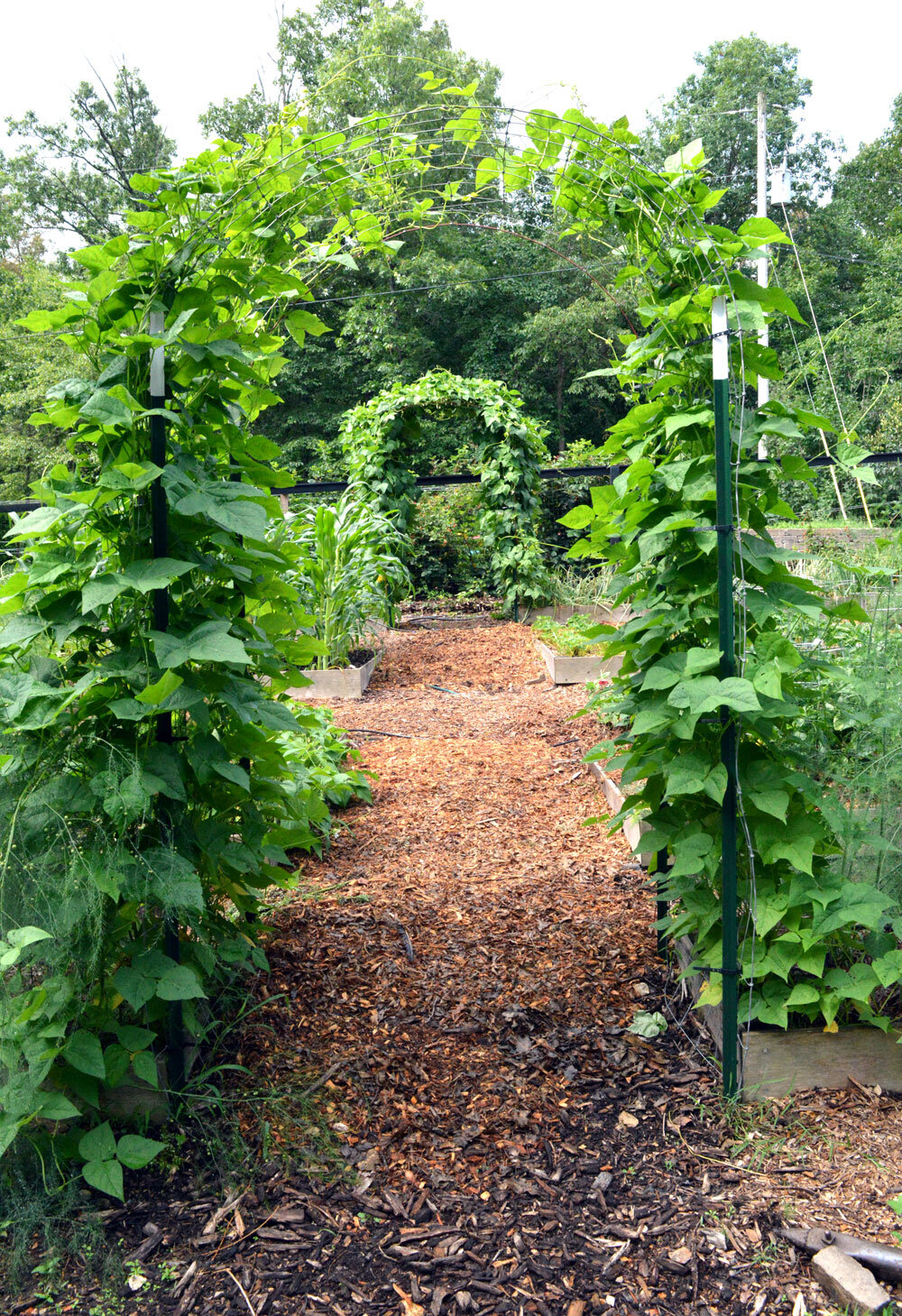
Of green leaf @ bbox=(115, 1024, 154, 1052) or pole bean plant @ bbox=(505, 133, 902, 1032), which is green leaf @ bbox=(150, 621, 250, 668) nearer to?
green leaf @ bbox=(115, 1024, 154, 1052)

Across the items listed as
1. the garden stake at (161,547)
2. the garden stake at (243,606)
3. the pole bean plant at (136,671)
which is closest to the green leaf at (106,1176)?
the pole bean plant at (136,671)

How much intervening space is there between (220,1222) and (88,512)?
1428 millimetres

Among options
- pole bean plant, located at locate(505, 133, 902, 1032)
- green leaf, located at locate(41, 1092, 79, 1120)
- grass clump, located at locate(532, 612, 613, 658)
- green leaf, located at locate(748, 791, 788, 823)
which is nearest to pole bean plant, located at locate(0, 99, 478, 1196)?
green leaf, located at locate(41, 1092, 79, 1120)

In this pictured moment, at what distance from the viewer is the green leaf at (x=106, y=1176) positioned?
1593 millimetres

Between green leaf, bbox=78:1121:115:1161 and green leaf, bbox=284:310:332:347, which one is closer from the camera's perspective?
green leaf, bbox=78:1121:115:1161

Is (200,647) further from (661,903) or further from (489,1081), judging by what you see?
(661,903)

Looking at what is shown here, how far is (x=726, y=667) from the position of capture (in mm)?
1927

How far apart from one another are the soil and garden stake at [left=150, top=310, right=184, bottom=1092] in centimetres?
22

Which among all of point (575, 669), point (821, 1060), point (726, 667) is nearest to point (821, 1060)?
point (821, 1060)

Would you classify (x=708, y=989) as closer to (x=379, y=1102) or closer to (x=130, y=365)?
(x=379, y=1102)

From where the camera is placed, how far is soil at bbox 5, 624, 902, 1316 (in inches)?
61.1

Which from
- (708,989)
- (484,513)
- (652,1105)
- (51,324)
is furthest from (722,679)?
(484,513)

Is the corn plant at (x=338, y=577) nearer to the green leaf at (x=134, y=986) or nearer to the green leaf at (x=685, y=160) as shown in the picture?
the green leaf at (x=685, y=160)

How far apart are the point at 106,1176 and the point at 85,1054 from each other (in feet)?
0.75
